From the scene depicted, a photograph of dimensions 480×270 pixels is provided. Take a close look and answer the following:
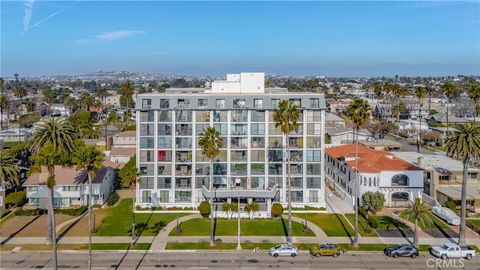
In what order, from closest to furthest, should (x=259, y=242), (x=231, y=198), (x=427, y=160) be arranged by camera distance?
(x=259, y=242)
(x=231, y=198)
(x=427, y=160)

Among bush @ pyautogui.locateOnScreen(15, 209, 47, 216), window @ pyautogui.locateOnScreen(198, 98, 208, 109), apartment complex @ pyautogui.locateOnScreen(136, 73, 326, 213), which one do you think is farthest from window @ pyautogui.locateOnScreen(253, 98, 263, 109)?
bush @ pyautogui.locateOnScreen(15, 209, 47, 216)

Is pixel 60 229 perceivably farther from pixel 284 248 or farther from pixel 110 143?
pixel 110 143

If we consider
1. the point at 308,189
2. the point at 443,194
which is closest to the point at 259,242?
the point at 308,189

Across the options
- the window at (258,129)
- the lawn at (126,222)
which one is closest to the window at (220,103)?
the window at (258,129)

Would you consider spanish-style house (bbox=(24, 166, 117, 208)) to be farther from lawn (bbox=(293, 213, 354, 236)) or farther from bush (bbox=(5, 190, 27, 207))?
lawn (bbox=(293, 213, 354, 236))

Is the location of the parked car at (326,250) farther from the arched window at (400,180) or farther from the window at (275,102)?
the window at (275,102)

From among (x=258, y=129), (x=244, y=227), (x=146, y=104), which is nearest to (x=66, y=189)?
(x=146, y=104)
